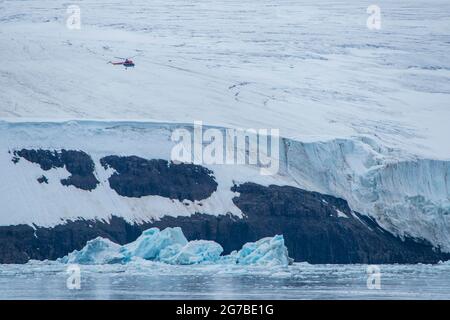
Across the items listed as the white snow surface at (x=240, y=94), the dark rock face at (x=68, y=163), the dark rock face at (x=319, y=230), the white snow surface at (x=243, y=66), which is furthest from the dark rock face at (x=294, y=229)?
the white snow surface at (x=243, y=66)

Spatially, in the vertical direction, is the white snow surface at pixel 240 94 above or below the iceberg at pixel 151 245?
above

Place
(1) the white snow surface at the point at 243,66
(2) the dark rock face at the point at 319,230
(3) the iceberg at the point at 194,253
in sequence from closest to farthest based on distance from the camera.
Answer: (3) the iceberg at the point at 194,253
(2) the dark rock face at the point at 319,230
(1) the white snow surface at the point at 243,66

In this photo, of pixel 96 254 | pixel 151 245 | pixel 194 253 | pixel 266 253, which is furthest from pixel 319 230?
pixel 96 254

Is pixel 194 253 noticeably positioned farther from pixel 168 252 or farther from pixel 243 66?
pixel 243 66

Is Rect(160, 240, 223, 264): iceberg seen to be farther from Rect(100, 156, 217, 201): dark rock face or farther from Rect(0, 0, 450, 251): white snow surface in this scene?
Rect(100, 156, 217, 201): dark rock face

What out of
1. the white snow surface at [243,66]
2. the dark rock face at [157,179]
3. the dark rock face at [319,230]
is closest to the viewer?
the dark rock face at [319,230]

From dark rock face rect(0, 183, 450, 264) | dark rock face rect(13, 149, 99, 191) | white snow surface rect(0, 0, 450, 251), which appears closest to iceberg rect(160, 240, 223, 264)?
dark rock face rect(0, 183, 450, 264)

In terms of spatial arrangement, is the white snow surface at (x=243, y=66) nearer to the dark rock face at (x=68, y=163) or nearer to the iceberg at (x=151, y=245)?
the dark rock face at (x=68, y=163)

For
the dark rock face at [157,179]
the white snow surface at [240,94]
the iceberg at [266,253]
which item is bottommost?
the iceberg at [266,253]
